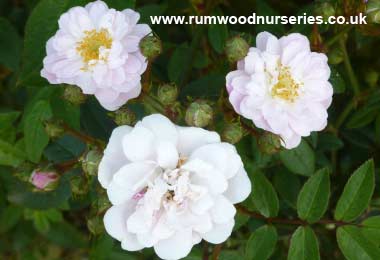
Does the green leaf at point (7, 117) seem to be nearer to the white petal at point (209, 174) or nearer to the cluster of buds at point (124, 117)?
the cluster of buds at point (124, 117)

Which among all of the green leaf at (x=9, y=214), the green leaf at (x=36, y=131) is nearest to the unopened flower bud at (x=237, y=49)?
the green leaf at (x=36, y=131)

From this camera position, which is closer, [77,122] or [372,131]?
[77,122]

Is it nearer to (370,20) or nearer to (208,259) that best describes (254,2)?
(370,20)

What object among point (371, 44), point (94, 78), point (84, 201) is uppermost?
point (94, 78)

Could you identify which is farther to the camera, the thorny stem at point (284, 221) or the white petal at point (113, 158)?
the thorny stem at point (284, 221)

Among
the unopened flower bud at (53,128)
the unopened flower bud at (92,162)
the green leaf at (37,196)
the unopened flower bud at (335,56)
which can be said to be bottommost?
the green leaf at (37,196)

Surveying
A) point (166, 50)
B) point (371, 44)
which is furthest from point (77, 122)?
point (371, 44)
